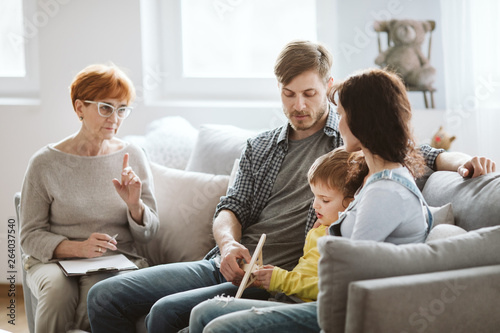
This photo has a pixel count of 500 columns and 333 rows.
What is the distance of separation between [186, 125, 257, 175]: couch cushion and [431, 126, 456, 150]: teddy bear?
83cm

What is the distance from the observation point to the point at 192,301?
6.56 ft

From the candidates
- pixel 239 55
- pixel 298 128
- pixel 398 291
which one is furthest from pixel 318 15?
pixel 398 291

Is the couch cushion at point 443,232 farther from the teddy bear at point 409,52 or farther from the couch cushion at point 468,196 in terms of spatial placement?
the teddy bear at point 409,52

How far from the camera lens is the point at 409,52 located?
2.96 meters

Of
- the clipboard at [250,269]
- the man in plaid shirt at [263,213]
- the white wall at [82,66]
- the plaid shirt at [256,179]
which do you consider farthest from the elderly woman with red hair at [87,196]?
the white wall at [82,66]

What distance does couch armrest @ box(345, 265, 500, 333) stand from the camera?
55.7 inches

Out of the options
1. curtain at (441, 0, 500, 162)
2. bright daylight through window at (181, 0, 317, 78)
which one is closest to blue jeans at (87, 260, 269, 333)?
curtain at (441, 0, 500, 162)

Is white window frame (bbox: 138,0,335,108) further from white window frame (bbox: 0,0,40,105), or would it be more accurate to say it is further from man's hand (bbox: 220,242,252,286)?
man's hand (bbox: 220,242,252,286)

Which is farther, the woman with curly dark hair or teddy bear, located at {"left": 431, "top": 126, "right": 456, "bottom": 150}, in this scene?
teddy bear, located at {"left": 431, "top": 126, "right": 456, "bottom": 150}

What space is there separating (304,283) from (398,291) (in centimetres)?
44

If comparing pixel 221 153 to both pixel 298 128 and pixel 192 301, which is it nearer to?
pixel 298 128

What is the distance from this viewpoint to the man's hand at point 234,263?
1.97 meters

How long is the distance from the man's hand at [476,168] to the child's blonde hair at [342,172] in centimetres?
35

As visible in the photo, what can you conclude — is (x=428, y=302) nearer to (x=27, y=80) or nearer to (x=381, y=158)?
(x=381, y=158)
